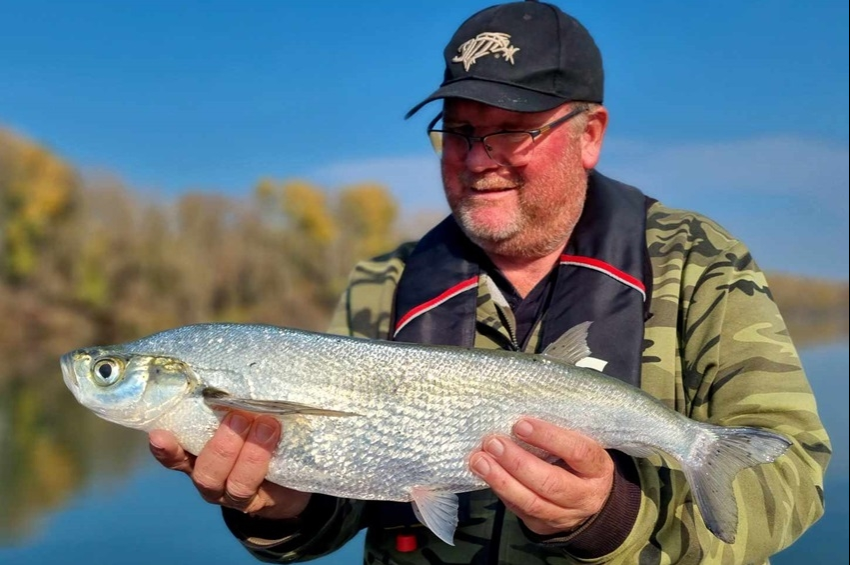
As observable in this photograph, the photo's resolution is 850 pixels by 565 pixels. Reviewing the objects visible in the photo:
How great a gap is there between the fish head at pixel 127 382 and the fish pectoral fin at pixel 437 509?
0.98 metres

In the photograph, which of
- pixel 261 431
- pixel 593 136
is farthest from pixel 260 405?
pixel 593 136

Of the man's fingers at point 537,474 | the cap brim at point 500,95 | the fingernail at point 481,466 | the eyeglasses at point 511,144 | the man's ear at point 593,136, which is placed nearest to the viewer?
the man's fingers at point 537,474

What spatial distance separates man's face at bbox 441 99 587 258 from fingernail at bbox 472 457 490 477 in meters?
1.29

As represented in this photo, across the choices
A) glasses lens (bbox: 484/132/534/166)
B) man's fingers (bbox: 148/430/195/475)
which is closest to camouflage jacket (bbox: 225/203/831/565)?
man's fingers (bbox: 148/430/195/475)

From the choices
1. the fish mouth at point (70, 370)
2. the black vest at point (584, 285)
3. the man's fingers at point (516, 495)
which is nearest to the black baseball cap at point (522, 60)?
the black vest at point (584, 285)

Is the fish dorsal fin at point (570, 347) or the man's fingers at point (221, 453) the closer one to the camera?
the man's fingers at point (221, 453)

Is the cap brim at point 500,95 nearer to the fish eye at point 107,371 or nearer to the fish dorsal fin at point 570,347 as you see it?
the fish dorsal fin at point 570,347

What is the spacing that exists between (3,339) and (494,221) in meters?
31.5

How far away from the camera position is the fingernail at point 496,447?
9.20ft

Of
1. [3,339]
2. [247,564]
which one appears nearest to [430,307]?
[247,564]

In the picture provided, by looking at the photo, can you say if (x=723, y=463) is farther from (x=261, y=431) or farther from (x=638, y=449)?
(x=261, y=431)

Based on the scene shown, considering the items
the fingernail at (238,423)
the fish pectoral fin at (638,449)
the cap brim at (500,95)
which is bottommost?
the fingernail at (238,423)

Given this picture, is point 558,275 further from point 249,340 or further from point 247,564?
point 247,564

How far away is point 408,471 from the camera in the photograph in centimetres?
304
